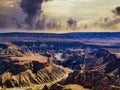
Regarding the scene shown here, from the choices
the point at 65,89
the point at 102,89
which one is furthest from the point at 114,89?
the point at 65,89

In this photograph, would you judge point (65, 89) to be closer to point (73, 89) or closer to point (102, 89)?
point (73, 89)

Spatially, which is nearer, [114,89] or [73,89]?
[114,89]

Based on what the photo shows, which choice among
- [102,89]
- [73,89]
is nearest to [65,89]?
[73,89]

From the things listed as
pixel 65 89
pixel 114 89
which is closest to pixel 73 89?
pixel 65 89

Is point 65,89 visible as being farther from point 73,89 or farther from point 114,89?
point 114,89
